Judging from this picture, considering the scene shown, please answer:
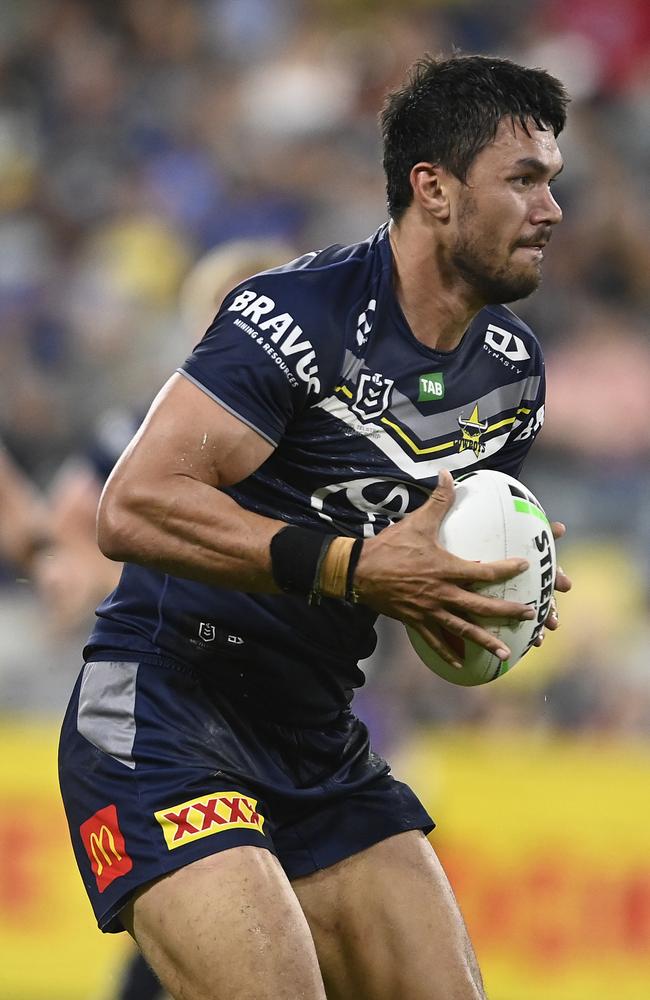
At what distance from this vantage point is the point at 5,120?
9.38m

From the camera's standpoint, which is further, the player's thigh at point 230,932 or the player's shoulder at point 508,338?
the player's shoulder at point 508,338

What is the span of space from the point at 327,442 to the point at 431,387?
0.92 ft

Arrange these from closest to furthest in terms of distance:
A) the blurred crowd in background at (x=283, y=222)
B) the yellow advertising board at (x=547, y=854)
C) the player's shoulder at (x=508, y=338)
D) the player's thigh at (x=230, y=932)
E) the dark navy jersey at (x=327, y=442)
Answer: the player's thigh at (x=230, y=932), the dark navy jersey at (x=327, y=442), the player's shoulder at (x=508, y=338), the yellow advertising board at (x=547, y=854), the blurred crowd in background at (x=283, y=222)

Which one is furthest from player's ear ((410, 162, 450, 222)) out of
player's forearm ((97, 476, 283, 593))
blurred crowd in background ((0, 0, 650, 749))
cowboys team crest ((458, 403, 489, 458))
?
blurred crowd in background ((0, 0, 650, 749))

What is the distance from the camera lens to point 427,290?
3193 mm

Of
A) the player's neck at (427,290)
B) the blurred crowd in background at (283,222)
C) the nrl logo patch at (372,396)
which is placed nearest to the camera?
Result: the nrl logo patch at (372,396)

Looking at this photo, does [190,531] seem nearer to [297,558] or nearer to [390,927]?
[297,558]

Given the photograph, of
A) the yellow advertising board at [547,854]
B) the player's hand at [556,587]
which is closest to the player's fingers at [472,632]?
the player's hand at [556,587]

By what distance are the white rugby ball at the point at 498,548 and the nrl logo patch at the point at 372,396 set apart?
0.24 meters

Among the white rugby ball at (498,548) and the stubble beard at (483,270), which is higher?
the stubble beard at (483,270)

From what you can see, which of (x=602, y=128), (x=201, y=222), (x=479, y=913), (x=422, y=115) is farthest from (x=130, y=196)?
(x=422, y=115)

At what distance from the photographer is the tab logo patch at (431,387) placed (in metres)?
3.15

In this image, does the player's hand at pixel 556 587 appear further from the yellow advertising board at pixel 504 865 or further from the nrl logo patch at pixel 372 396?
the yellow advertising board at pixel 504 865

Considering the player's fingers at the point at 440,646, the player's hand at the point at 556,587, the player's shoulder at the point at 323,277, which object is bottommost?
the player's fingers at the point at 440,646
